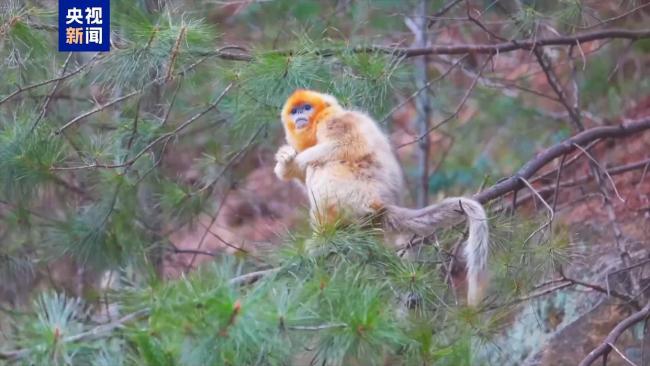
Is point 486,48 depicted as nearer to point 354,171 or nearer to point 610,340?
point 354,171

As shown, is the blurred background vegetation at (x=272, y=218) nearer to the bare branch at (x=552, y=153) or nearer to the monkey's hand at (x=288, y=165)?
the bare branch at (x=552, y=153)

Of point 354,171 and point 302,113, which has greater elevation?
point 302,113

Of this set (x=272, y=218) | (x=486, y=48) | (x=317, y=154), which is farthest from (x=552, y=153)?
(x=272, y=218)

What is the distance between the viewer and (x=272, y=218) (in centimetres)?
530

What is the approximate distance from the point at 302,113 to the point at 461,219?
0.78 meters

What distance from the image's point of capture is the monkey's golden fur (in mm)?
4039

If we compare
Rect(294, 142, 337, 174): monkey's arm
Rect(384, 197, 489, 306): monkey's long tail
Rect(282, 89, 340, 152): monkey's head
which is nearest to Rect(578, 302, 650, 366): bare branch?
Rect(384, 197, 489, 306): monkey's long tail

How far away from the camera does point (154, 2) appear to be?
16.6 ft

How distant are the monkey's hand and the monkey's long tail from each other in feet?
1.34

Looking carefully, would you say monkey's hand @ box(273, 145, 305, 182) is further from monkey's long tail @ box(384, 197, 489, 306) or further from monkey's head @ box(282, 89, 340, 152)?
monkey's long tail @ box(384, 197, 489, 306)

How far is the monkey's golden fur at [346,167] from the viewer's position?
404cm

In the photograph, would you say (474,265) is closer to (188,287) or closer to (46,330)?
(188,287)

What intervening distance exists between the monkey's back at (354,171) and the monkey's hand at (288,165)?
0.23 ft

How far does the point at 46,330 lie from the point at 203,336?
0.37 metres
